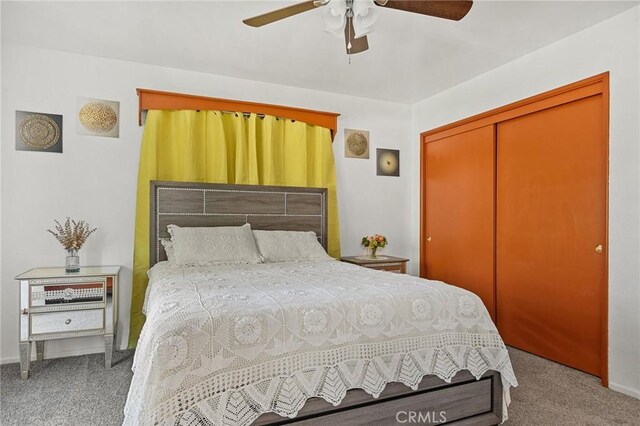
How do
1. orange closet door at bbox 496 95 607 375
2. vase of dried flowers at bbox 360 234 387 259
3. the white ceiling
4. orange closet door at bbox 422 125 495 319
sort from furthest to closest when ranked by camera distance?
vase of dried flowers at bbox 360 234 387 259
orange closet door at bbox 422 125 495 319
orange closet door at bbox 496 95 607 375
the white ceiling

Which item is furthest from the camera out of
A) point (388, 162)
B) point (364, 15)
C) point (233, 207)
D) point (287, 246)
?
point (388, 162)

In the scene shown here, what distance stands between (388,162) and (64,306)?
3503 mm

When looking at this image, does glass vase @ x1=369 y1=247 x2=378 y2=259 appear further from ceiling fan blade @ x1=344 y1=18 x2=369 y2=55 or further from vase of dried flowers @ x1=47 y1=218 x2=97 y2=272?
vase of dried flowers @ x1=47 y1=218 x2=97 y2=272

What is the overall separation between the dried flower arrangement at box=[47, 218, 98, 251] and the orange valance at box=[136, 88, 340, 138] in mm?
1034

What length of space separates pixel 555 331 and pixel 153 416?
305 centimetres

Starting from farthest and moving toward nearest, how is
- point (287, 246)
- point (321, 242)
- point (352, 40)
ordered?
point (321, 242) → point (287, 246) → point (352, 40)

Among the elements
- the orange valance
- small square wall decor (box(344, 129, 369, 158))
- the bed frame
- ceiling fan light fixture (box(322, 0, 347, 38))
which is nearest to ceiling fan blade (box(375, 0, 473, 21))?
ceiling fan light fixture (box(322, 0, 347, 38))

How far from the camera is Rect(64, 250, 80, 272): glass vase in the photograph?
301 cm

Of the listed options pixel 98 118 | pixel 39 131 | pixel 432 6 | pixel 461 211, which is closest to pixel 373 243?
pixel 461 211

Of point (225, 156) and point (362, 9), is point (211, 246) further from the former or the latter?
point (362, 9)

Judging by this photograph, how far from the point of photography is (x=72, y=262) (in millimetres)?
3035

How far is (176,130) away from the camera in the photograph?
359 cm

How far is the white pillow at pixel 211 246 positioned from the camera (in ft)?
9.87
